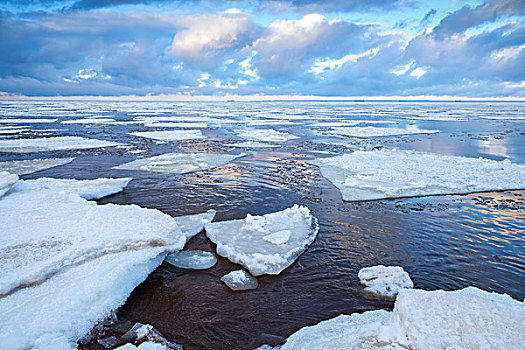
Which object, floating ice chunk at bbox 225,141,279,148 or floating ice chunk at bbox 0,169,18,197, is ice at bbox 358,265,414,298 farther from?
floating ice chunk at bbox 225,141,279,148

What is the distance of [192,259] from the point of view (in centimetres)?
515

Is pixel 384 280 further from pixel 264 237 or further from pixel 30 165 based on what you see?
pixel 30 165

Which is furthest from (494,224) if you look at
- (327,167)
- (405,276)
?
(327,167)

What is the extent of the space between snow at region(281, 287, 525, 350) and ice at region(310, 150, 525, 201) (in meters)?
5.23

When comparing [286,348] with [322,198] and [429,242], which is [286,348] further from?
[322,198]

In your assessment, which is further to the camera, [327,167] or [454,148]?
[454,148]

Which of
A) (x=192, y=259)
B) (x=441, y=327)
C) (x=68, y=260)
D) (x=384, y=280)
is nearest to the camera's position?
(x=441, y=327)

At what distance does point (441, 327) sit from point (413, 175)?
805cm

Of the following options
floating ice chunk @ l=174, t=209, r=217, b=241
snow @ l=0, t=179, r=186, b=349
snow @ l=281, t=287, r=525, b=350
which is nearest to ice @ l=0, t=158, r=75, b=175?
snow @ l=0, t=179, r=186, b=349

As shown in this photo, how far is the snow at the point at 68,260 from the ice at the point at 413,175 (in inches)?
203

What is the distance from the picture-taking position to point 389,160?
12.0m

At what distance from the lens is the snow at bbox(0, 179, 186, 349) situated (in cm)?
328

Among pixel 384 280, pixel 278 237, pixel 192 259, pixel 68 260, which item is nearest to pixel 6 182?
pixel 68 260

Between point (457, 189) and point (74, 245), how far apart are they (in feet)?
29.7
